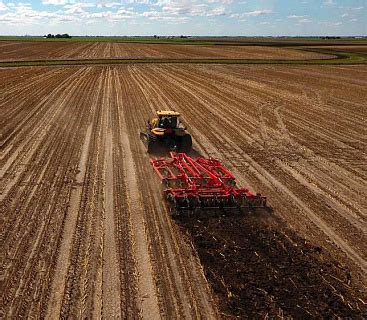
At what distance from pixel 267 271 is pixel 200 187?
162 inches

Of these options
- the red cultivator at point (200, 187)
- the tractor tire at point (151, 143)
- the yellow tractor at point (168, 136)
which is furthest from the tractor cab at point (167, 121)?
the red cultivator at point (200, 187)

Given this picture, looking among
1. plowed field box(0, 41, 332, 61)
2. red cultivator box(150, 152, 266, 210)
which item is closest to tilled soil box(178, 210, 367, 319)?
red cultivator box(150, 152, 266, 210)

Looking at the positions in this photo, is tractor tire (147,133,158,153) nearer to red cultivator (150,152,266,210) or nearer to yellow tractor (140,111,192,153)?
yellow tractor (140,111,192,153)

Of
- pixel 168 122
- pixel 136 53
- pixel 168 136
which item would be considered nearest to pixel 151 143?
pixel 168 136

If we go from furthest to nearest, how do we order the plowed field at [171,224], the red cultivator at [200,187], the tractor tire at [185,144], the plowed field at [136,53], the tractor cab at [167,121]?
the plowed field at [136,53] → the tractor cab at [167,121] → the tractor tire at [185,144] → the red cultivator at [200,187] → the plowed field at [171,224]

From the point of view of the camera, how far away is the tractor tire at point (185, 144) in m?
16.2

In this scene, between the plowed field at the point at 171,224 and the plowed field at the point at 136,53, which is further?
the plowed field at the point at 136,53

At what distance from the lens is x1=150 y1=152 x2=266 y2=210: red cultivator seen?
436 inches

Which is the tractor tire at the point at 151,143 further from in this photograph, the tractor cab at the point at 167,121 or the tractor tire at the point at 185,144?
the tractor tire at the point at 185,144

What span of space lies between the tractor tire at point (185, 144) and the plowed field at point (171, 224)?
3.22 feet

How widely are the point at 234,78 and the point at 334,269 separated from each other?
107ft

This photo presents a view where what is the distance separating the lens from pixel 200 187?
1198 cm

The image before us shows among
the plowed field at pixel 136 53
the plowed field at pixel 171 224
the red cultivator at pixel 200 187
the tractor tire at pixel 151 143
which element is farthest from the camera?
the plowed field at pixel 136 53

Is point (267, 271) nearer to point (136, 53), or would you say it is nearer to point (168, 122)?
point (168, 122)
